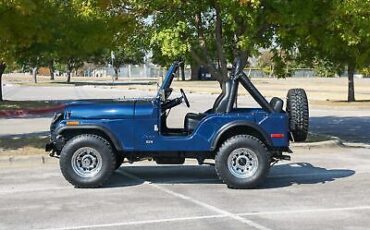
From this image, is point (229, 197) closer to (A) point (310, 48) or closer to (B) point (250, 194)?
(B) point (250, 194)

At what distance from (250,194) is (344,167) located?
10.7ft

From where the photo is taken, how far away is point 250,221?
7133 mm

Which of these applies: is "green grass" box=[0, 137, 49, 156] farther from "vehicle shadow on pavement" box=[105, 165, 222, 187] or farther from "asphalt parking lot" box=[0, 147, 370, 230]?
"vehicle shadow on pavement" box=[105, 165, 222, 187]

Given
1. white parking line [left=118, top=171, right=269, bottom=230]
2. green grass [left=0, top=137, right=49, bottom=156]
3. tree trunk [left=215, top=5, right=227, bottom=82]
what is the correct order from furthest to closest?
1. tree trunk [left=215, top=5, right=227, bottom=82]
2. green grass [left=0, top=137, right=49, bottom=156]
3. white parking line [left=118, top=171, right=269, bottom=230]

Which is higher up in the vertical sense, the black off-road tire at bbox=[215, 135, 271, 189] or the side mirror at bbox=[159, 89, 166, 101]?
the side mirror at bbox=[159, 89, 166, 101]

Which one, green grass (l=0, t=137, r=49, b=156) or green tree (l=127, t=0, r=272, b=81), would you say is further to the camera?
green tree (l=127, t=0, r=272, b=81)

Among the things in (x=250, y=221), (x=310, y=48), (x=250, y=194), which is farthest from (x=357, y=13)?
(x=250, y=221)

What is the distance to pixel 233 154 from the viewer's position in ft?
30.5

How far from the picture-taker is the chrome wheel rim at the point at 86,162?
30.7 ft

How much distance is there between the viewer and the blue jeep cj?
927cm

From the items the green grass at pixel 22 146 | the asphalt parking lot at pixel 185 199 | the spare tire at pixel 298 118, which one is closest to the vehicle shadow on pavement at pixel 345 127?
the asphalt parking lot at pixel 185 199

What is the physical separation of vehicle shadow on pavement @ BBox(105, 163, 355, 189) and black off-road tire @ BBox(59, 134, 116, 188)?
0.37 meters

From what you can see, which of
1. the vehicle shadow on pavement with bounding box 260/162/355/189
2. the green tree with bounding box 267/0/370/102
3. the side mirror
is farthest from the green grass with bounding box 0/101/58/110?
the side mirror

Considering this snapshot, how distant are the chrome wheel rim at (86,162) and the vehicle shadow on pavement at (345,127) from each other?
29.7 feet
